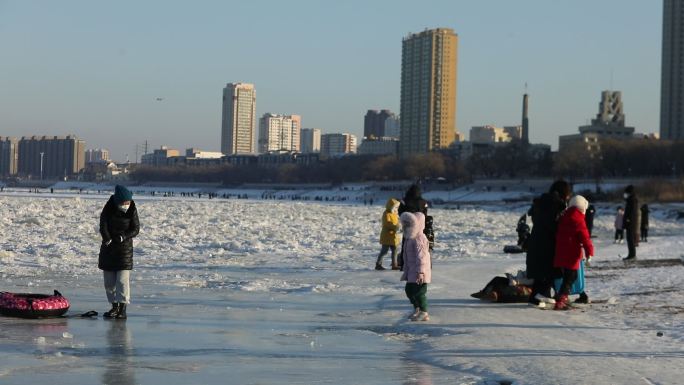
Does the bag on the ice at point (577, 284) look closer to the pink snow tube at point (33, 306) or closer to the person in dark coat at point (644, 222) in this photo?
the pink snow tube at point (33, 306)

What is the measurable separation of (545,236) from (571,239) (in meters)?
0.51

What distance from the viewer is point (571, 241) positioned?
11.3 metres

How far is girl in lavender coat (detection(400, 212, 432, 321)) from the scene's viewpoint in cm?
1028

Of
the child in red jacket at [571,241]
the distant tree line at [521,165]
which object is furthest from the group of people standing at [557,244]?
the distant tree line at [521,165]

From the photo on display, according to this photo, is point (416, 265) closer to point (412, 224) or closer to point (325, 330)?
point (412, 224)

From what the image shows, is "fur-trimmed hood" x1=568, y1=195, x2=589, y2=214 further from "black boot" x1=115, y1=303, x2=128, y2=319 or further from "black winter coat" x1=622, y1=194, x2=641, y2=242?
"black winter coat" x1=622, y1=194, x2=641, y2=242

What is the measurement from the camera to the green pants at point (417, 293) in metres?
10.3

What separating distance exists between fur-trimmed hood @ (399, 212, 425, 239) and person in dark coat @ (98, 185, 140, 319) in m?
2.93

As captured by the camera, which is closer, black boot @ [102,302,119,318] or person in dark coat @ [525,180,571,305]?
black boot @ [102,302,119,318]

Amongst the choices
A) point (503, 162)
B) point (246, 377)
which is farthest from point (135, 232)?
point (503, 162)

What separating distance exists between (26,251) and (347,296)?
31.5ft

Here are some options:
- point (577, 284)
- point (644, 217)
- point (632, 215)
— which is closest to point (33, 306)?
point (577, 284)

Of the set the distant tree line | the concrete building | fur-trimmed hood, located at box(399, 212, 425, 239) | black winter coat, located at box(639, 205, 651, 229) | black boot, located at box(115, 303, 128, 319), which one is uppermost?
the concrete building

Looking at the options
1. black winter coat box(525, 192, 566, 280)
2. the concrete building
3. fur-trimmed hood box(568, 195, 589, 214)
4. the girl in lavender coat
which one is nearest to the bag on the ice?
black winter coat box(525, 192, 566, 280)
